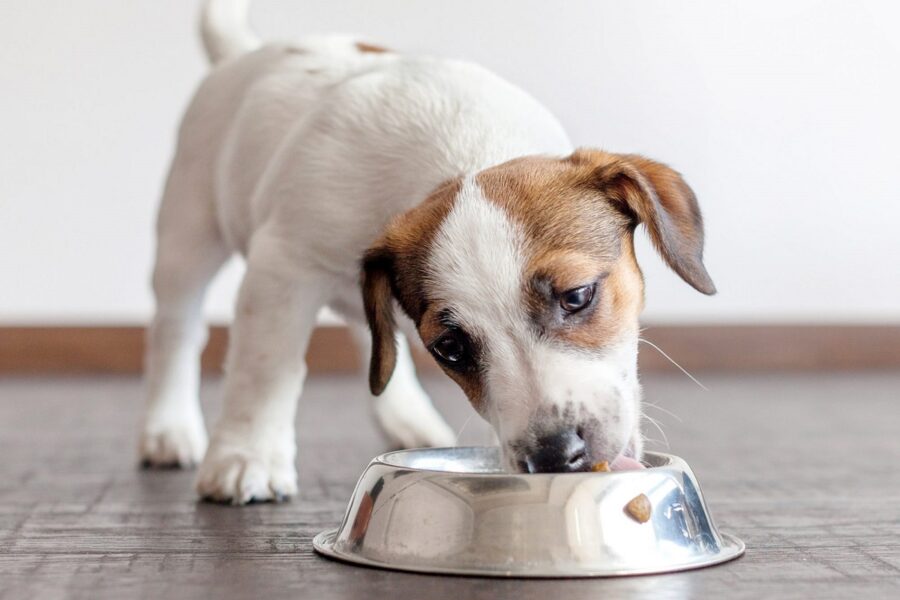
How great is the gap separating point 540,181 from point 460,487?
26.0 inches

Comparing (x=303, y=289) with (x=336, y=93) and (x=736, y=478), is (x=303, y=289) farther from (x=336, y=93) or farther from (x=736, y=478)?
(x=736, y=478)

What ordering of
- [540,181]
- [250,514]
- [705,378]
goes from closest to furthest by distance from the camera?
[540,181], [250,514], [705,378]

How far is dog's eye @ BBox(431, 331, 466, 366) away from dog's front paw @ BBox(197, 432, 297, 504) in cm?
64

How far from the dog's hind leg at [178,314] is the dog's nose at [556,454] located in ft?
5.28

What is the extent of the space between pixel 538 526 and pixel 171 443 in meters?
1.74

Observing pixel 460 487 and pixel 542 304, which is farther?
pixel 542 304

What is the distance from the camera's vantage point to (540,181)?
2424 millimetres

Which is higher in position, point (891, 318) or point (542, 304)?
point (542, 304)

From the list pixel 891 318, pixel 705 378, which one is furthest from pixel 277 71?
pixel 891 318

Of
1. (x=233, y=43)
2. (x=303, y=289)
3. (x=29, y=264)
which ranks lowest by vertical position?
(x=29, y=264)

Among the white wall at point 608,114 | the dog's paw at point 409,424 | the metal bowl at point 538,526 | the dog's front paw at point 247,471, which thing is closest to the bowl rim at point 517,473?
the metal bowl at point 538,526

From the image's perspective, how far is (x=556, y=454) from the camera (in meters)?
2.10

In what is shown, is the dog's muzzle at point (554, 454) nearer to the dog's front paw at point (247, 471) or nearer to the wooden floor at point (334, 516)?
the wooden floor at point (334, 516)

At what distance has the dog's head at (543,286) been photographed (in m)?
2.15
